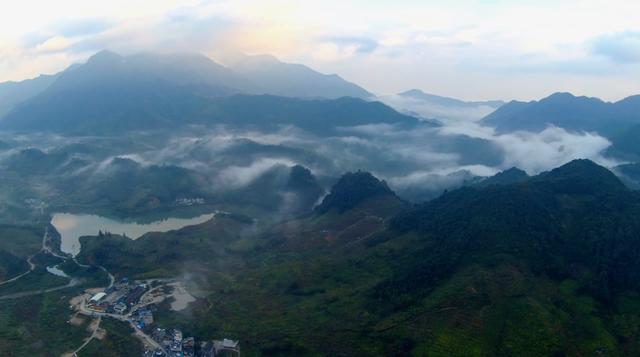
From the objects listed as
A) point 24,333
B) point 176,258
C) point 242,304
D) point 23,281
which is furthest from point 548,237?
point 23,281

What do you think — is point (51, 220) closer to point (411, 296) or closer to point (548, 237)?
point (411, 296)

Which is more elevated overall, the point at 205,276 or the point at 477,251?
the point at 477,251

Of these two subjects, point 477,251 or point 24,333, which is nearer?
point 24,333

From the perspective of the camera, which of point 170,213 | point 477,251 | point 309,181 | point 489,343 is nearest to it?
point 489,343

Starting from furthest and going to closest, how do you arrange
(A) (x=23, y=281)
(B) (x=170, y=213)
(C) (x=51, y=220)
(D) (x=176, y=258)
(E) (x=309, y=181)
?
(E) (x=309, y=181) → (B) (x=170, y=213) → (C) (x=51, y=220) → (D) (x=176, y=258) → (A) (x=23, y=281)

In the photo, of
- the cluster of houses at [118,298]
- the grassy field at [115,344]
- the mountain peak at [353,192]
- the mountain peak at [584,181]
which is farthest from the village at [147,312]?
the mountain peak at [584,181]

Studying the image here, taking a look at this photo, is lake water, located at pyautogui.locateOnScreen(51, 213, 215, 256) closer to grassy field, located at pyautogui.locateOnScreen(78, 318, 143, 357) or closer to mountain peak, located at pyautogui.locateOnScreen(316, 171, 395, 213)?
mountain peak, located at pyautogui.locateOnScreen(316, 171, 395, 213)

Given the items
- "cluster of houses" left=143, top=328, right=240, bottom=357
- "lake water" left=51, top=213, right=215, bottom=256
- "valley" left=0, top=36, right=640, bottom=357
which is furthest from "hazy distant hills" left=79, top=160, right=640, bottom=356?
"lake water" left=51, top=213, right=215, bottom=256
